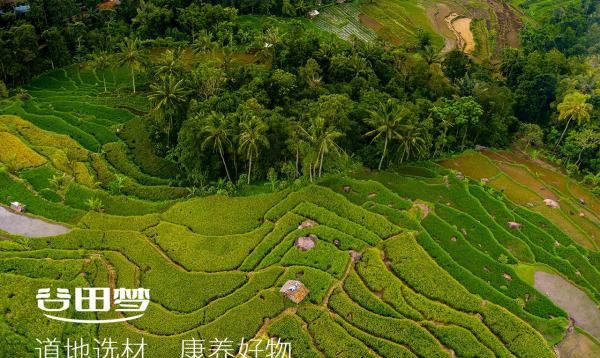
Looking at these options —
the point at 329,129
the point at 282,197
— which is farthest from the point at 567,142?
the point at 282,197

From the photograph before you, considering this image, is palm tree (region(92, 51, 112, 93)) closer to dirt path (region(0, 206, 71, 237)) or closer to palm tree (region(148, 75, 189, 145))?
palm tree (region(148, 75, 189, 145))

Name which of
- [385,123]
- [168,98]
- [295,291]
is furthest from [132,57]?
[295,291]

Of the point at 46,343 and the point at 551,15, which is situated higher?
the point at 551,15

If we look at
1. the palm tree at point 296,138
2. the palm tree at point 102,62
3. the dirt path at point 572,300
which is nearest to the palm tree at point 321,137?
the palm tree at point 296,138

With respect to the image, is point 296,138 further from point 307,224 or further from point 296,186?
point 307,224

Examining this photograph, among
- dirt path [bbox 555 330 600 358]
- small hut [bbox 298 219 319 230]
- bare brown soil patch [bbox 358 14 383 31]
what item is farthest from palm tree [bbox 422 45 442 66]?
dirt path [bbox 555 330 600 358]

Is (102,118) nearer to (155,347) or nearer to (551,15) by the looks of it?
(155,347)
